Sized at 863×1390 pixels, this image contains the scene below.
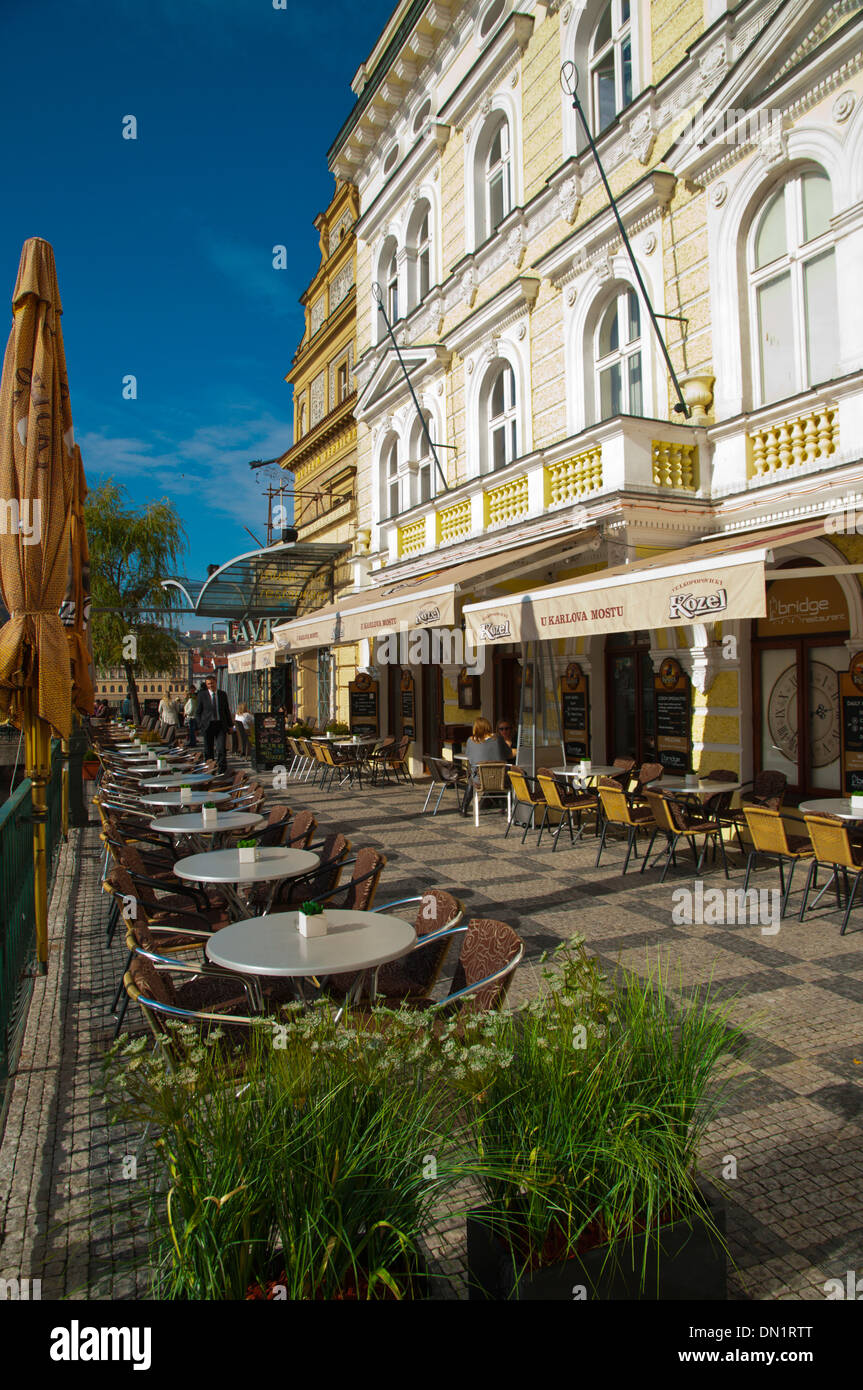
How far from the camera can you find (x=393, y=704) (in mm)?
20797

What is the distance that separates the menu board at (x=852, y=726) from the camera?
8.44m

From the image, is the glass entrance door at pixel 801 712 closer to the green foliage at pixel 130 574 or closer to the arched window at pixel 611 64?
the arched window at pixel 611 64

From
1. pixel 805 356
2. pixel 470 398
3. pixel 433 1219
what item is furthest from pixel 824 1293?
pixel 470 398

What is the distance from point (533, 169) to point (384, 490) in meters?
8.10

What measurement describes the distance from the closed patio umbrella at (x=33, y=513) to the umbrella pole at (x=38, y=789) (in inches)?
1.1

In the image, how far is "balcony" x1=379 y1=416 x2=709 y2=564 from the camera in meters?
9.83

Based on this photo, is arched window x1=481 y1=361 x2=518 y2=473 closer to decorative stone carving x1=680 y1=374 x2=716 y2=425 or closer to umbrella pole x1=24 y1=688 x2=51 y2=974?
decorative stone carving x1=680 y1=374 x2=716 y2=425

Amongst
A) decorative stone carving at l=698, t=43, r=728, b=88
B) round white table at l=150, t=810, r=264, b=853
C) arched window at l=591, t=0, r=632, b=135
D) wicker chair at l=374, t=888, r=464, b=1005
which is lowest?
wicker chair at l=374, t=888, r=464, b=1005

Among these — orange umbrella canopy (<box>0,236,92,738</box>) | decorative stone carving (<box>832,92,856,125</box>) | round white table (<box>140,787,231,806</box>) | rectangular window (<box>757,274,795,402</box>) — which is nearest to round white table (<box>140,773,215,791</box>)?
round white table (<box>140,787,231,806</box>)

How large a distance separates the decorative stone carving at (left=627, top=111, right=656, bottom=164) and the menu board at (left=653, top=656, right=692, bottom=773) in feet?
22.3

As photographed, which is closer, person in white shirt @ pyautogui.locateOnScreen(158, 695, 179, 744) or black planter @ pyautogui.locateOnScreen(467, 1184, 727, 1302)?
black planter @ pyautogui.locateOnScreen(467, 1184, 727, 1302)

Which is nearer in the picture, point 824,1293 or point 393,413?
point 824,1293
